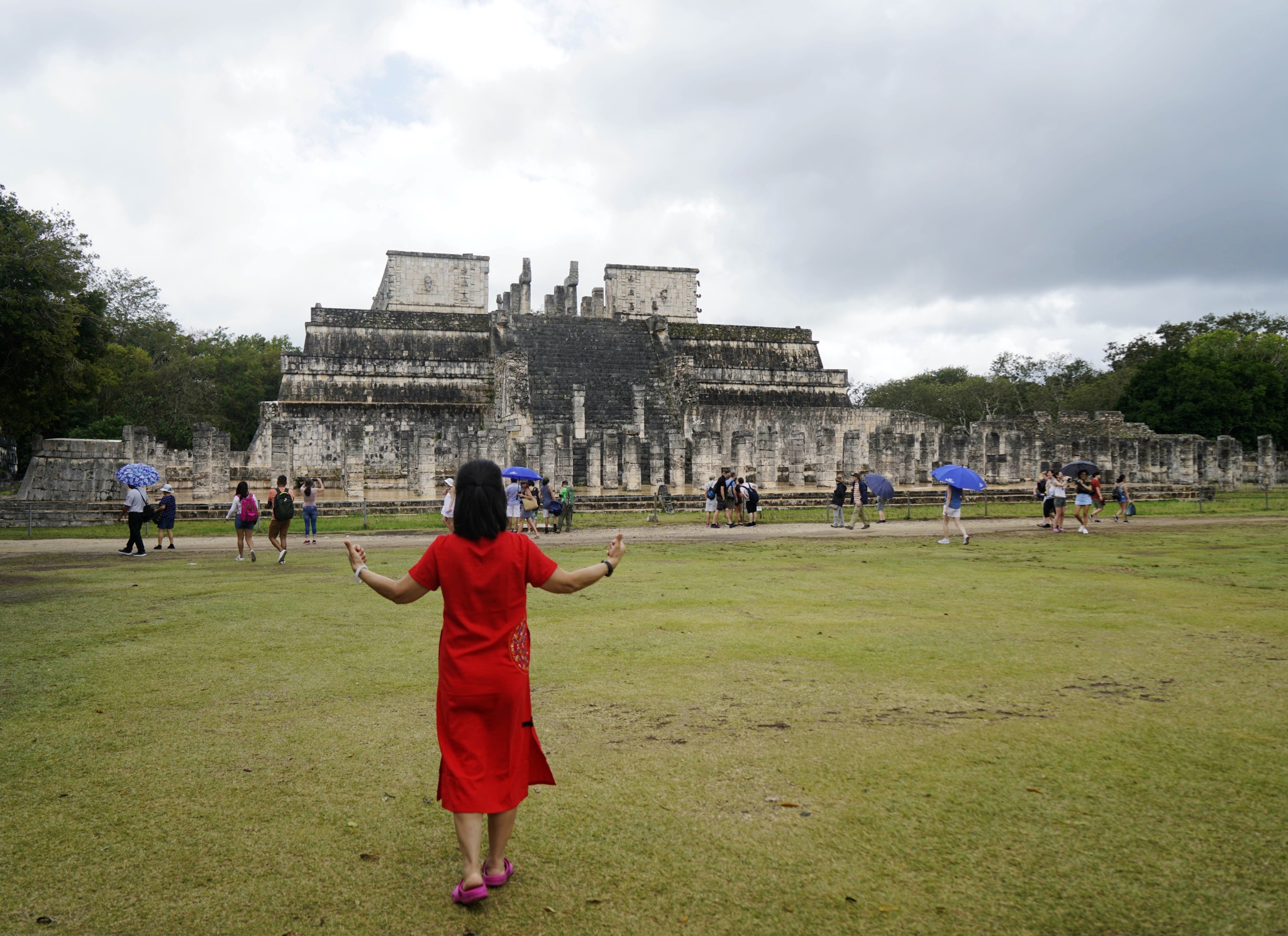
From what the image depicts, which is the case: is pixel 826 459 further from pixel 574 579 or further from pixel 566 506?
pixel 574 579

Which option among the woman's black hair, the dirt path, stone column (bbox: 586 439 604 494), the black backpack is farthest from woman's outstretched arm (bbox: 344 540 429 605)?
stone column (bbox: 586 439 604 494)

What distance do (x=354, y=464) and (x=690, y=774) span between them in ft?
67.2

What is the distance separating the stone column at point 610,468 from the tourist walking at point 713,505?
602cm

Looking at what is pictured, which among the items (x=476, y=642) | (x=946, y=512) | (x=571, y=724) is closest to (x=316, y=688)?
(x=571, y=724)

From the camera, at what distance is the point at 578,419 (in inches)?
1145

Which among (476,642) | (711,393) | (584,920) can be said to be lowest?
(584,920)

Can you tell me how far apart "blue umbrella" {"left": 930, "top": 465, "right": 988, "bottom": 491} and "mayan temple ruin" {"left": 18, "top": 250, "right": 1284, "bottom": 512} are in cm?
649

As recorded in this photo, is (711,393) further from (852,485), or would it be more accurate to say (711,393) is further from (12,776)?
(12,776)

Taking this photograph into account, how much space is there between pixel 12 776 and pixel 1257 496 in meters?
32.0

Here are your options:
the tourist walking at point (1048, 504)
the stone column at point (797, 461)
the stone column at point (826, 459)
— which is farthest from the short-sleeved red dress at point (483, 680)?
the stone column at point (797, 461)

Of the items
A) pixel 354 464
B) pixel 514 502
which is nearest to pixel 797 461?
pixel 354 464

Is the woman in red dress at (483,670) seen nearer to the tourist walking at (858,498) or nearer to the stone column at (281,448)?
the tourist walking at (858,498)

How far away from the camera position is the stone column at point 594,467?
79.2ft

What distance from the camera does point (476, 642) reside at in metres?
3.20
